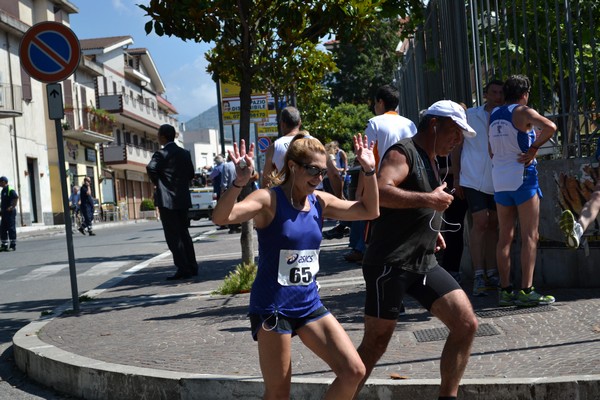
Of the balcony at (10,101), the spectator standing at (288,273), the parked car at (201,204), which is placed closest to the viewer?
the spectator standing at (288,273)

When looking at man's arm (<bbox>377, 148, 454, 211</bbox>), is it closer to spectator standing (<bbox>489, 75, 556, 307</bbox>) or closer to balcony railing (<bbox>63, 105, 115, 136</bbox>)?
spectator standing (<bbox>489, 75, 556, 307</bbox>)

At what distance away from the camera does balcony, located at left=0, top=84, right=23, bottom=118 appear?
141ft

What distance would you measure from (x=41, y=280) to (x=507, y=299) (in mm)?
8649

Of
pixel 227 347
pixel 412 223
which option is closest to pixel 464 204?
pixel 227 347

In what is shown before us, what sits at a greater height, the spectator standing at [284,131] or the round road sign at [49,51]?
the round road sign at [49,51]

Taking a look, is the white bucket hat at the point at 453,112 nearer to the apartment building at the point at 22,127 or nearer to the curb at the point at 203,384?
the curb at the point at 203,384

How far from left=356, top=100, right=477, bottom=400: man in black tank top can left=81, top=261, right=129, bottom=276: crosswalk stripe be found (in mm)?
10530

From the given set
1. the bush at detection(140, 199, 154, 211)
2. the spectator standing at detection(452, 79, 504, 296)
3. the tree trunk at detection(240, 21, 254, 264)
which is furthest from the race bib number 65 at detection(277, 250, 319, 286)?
the bush at detection(140, 199, 154, 211)

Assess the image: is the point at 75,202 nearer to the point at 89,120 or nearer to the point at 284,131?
the point at 89,120

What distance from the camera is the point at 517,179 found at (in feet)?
25.1

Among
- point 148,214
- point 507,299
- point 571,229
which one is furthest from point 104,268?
point 148,214

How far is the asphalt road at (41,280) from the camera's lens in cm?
704

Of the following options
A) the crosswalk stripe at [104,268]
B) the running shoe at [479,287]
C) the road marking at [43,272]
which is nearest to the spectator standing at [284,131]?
the running shoe at [479,287]

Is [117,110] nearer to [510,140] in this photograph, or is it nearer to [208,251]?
[208,251]
